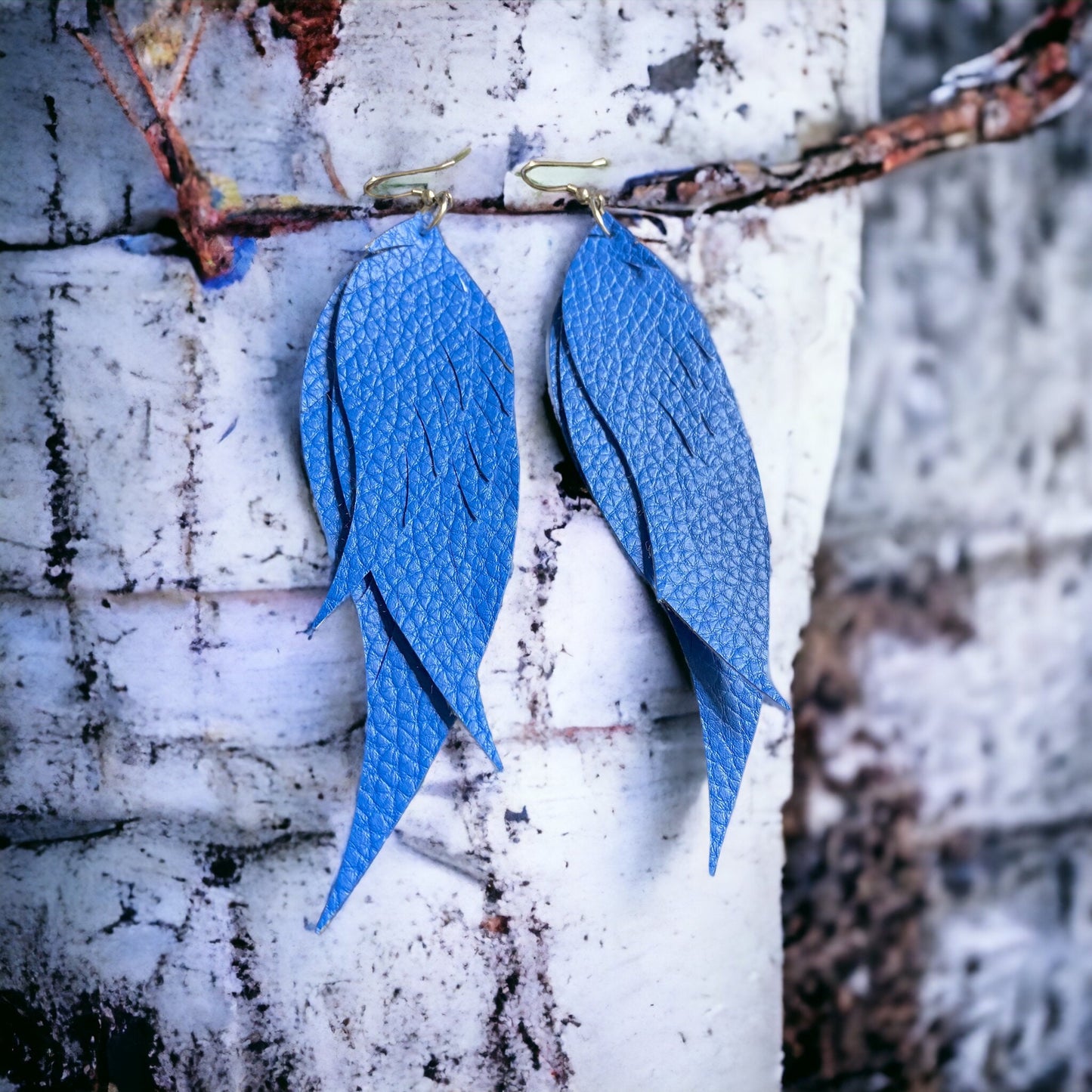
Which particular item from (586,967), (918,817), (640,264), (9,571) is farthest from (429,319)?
(918,817)

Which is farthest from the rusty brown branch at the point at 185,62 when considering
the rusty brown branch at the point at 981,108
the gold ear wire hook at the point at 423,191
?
the rusty brown branch at the point at 981,108

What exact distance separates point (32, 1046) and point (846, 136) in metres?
0.81

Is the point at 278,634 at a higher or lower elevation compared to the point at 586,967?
higher

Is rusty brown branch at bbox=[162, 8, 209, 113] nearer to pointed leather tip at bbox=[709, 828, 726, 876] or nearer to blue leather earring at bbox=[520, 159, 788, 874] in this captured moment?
blue leather earring at bbox=[520, 159, 788, 874]

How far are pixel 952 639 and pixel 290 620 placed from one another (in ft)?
1.63

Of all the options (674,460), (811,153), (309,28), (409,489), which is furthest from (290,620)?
(811,153)

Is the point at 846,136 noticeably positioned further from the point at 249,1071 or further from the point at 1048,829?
the point at 249,1071

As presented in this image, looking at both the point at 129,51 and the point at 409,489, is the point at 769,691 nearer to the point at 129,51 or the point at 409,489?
the point at 409,489

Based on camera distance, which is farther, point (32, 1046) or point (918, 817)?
point (918, 817)

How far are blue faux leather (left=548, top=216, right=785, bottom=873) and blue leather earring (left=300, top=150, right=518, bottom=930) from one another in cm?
5

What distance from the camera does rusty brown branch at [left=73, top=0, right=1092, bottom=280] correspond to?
2.19 feet

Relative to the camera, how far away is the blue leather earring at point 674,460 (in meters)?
0.67

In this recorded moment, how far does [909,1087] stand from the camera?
858mm

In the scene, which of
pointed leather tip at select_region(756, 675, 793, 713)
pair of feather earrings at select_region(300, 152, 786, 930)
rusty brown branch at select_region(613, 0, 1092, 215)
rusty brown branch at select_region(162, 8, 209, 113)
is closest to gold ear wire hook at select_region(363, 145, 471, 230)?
pair of feather earrings at select_region(300, 152, 786, 930)
